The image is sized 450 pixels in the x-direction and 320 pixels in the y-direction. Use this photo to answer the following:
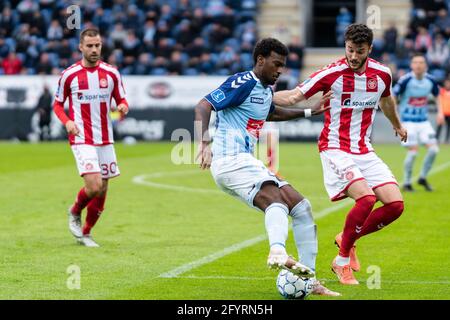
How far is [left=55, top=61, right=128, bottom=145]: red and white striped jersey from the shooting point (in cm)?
1156

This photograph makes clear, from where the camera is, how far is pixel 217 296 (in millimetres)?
8312

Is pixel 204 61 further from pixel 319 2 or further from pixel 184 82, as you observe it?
pixel 319 2

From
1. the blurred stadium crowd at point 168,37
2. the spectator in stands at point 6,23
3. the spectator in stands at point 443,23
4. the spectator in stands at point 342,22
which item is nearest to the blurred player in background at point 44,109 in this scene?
the blurred stadium crowd at point 168,37

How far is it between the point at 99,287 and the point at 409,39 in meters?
26.2

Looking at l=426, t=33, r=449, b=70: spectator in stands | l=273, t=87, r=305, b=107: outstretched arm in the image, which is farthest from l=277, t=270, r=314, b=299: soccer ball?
l=426, t=33, r=449, b=70: spectator in stands

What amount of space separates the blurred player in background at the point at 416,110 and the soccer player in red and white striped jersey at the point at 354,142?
330 inches

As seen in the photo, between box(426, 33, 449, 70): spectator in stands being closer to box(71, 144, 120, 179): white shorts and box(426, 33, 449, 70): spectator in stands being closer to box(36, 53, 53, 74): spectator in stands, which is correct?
box(36, 53, 53, 74): spectator in stands

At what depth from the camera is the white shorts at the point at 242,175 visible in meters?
8.42

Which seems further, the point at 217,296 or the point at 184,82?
the point at 184,82

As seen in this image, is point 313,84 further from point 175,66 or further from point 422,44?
point 175,66


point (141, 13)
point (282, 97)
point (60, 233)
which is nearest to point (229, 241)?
point (60, 233)

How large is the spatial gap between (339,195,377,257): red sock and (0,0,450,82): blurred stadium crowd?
23.7 metres

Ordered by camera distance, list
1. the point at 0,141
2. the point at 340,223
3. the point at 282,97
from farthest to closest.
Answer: the point at 0,141
the point at 340,223
the point at 282,97

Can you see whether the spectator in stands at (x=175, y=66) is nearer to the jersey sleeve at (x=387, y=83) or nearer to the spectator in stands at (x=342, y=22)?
the spectator in stands at (x=342, y=22)
